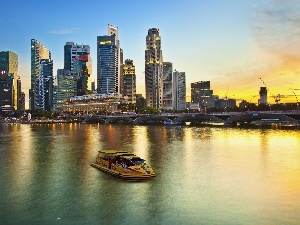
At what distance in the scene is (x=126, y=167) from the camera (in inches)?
1649

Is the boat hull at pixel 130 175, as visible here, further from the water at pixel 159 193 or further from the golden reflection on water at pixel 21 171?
the golden reflection on water at pixel 21 171

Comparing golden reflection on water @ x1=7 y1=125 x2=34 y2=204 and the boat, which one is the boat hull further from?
golden reflection on water @ x1=7 y1=125 x2=34 y2=204

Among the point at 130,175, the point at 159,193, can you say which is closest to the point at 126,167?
the point at 130,175

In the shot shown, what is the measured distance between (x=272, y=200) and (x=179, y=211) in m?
9.81

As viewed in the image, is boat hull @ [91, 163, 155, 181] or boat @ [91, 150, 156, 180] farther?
boat @ [91, 150, 156, 180]

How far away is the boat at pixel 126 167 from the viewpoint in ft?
134

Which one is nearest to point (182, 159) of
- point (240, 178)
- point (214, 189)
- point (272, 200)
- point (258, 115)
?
point (240, 178)

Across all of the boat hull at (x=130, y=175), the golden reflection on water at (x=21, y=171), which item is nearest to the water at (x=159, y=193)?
the golden reflection on water at (x=21, y=171)

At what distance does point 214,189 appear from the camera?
38062mm

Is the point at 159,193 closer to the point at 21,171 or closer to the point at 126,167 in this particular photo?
the point at 126,167

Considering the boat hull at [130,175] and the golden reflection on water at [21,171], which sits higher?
the boat hull at [130,175]

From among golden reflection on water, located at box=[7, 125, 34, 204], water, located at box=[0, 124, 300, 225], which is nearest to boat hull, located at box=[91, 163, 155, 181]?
water, located at box=[0, 124, 300, 225]

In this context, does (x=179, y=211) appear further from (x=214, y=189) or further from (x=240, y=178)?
(x=240, y=178)

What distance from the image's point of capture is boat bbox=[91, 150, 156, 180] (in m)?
40.8
